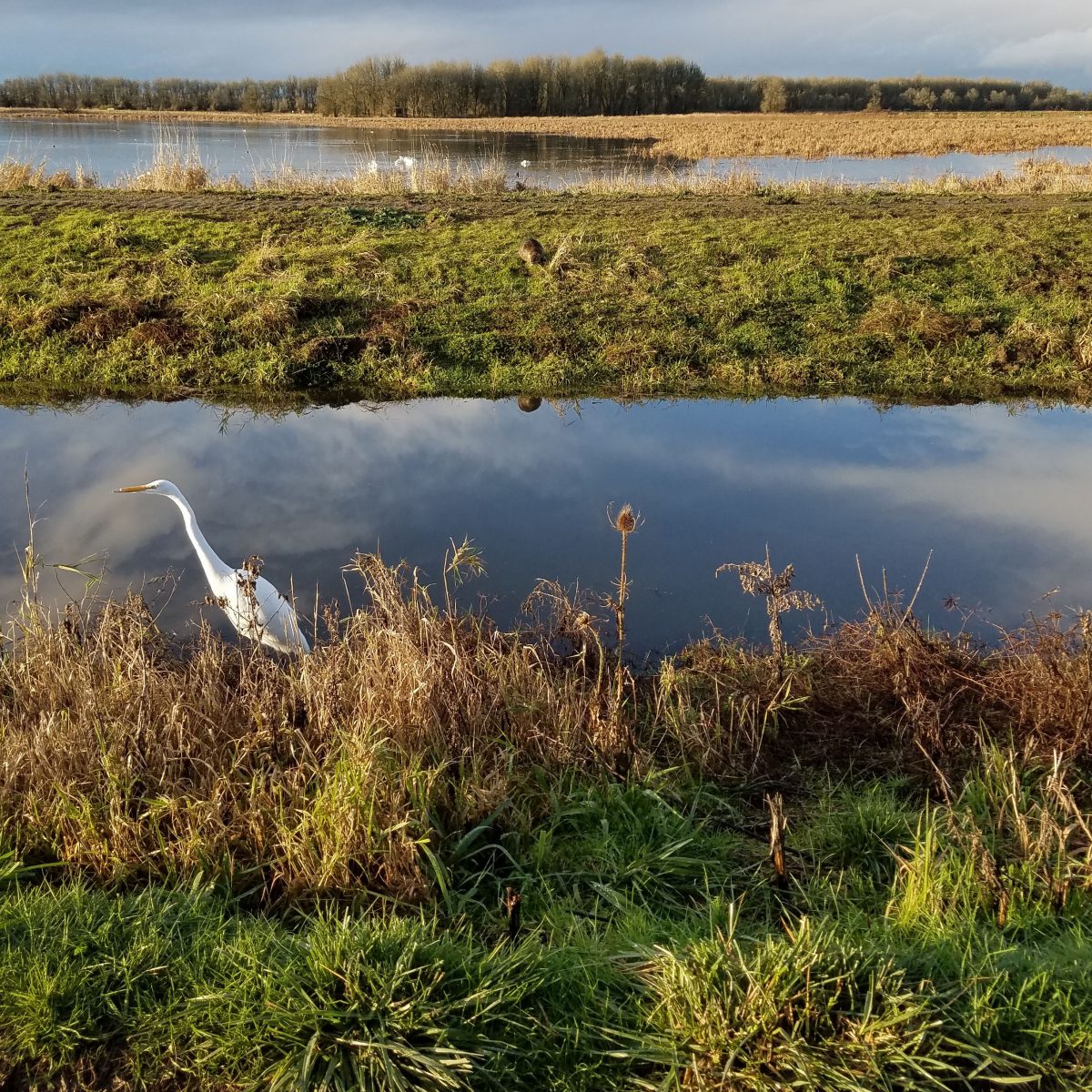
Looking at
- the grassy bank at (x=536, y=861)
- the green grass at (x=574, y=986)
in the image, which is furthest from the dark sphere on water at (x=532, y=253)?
the green grass at (x=574, y=986)

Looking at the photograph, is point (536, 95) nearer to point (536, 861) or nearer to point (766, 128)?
point (766, 128)

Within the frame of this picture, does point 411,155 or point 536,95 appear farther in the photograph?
point 536,95

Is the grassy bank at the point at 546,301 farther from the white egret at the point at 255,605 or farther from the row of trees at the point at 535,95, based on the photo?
the row of trees at the point at 535,95

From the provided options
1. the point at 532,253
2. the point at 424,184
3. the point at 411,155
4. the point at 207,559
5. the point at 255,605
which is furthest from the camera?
Result: the point at 411,155

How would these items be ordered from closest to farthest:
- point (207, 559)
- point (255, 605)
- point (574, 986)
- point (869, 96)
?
point (574, 986) < point (255, 605) < point (207, 559) < point (869, 96)

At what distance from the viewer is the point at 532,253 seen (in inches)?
468

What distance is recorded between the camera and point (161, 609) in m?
5.34

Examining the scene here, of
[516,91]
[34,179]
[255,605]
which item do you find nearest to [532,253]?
[255,605]

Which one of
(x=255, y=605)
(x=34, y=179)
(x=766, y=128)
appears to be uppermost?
(x=766, y=128)

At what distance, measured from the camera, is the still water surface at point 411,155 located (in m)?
23.1

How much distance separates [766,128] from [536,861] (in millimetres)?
46613

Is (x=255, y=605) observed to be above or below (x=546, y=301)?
below

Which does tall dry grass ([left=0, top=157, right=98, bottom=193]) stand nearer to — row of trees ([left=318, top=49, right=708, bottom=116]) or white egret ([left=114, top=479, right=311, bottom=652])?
white egret ([left=114, top=479, right=311, bottom=652])

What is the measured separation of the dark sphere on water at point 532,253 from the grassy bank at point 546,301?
11cm
